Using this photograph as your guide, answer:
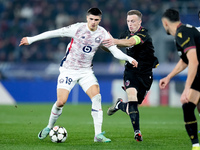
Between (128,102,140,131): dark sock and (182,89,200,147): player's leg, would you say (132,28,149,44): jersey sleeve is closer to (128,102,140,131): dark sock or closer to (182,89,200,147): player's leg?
(128,102,140,131): dark sock

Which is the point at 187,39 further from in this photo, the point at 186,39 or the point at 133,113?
the point at 133,113

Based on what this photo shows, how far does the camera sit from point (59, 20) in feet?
79.3

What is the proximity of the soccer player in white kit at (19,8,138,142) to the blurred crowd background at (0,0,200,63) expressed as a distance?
1450 cm

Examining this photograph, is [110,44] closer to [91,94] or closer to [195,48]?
[91,94]

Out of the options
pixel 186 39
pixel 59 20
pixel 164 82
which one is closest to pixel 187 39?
pixel 186 39

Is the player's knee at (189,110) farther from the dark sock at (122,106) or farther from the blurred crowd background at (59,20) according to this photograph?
the blurred crowd background at (59,20)

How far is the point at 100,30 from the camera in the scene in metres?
7.79

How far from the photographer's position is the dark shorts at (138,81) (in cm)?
830

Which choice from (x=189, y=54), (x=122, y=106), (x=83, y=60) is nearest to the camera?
(x=189, y=54)

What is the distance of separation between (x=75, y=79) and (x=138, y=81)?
138cm

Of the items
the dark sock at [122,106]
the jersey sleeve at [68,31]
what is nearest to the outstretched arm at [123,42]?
the jersey sleeve at [68,31]

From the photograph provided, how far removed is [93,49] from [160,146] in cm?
219

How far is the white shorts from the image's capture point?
775 centimetres

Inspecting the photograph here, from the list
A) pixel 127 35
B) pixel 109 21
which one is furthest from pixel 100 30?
pixel 109 21
